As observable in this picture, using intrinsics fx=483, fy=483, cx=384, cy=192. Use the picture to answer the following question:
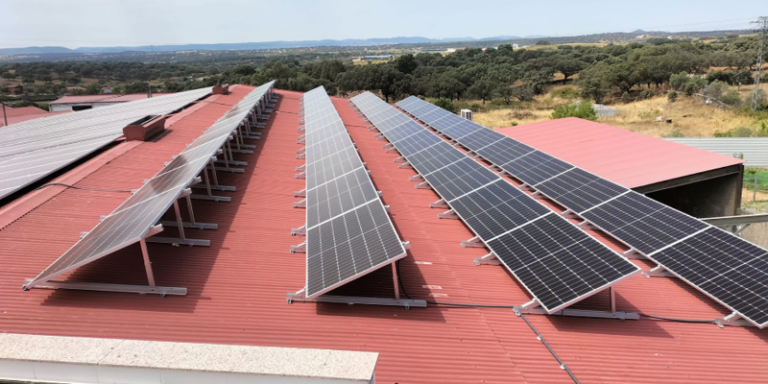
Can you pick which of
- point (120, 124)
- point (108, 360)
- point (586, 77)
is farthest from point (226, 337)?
point (586, 77)

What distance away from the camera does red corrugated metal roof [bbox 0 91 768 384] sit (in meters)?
7.01

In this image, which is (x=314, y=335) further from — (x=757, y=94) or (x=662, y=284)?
(x=757, y=94)

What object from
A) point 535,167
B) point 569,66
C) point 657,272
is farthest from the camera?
point 569,66

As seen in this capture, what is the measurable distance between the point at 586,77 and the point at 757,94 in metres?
26.1

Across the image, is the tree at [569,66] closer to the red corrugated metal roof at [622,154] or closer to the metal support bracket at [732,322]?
the red corrugated metal roof at [622,154]

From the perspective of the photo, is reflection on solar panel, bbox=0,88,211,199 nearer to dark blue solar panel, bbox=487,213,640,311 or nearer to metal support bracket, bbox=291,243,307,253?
metal support bracket, bbox=291,243,307,253

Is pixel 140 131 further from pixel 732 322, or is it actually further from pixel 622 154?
pixel 622 154

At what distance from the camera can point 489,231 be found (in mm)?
10914

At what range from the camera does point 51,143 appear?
20750 millimetres

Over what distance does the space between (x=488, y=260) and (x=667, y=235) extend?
Result: 4178 millimetres

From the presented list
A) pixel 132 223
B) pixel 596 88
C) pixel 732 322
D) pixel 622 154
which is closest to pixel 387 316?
pixel 132 223

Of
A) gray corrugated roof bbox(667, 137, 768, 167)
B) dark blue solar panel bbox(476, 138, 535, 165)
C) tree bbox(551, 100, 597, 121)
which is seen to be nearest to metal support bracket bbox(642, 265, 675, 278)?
dark blue solar panel bbox(476, 138, 535, 165)

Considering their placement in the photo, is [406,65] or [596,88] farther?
[406,65]

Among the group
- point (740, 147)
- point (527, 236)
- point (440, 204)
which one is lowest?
point (740, 147)
